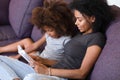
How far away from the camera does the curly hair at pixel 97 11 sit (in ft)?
5.07

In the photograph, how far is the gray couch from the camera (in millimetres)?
1312

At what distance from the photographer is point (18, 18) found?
100 inches

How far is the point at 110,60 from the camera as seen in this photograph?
1.32 meters

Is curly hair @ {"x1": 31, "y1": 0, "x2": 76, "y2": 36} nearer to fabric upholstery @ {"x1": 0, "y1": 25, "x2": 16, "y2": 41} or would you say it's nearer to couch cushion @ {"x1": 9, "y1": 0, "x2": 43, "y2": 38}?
couch cushion @ {"x1": 9, "y1": 0, "x2": 43, "y2": 38}

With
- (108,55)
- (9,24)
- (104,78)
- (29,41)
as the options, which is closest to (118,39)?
(108,55)

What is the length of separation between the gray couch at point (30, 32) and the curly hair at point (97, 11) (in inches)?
2.2

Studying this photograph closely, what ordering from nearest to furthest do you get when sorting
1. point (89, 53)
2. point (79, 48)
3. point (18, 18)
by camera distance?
point (89, 53), point (79, 48), point (18, 18)

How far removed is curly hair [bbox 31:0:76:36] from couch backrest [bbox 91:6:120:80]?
38 centimetres

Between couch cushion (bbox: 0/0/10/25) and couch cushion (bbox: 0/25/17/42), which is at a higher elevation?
couch cushion (bbox: 0/0/10/25)

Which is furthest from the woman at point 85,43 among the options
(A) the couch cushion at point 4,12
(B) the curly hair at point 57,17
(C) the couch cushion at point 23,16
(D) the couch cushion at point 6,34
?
(A) the couch cushion at point 4,12

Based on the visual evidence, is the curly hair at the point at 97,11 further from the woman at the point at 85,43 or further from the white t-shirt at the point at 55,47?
the white t-shirt at the point at 55,47

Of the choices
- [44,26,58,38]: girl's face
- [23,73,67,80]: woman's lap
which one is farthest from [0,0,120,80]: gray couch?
[44,26,58,38]: girl's face

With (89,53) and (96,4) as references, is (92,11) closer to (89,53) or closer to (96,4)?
(96,4)

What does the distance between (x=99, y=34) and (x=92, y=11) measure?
0.15m
